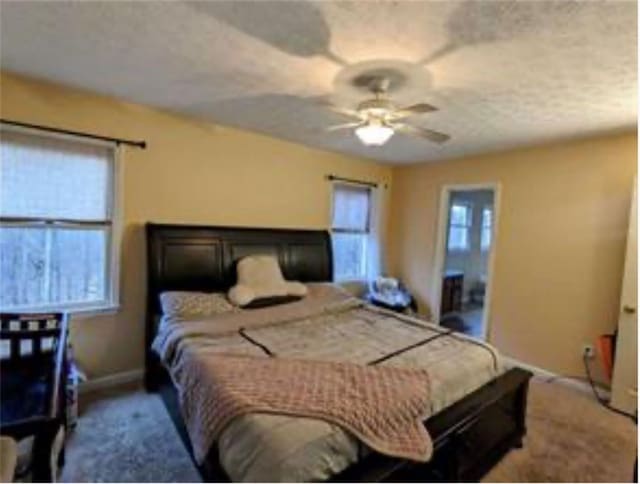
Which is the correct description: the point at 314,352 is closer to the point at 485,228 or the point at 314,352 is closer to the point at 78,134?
the point at 78,134

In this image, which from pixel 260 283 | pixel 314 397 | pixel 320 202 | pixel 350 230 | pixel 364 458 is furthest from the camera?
pixel 350 230

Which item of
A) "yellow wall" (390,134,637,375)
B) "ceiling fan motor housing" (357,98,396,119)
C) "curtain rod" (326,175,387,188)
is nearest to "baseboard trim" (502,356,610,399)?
"yellow wall" (390,134,637,375)

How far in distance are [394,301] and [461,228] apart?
2925mm

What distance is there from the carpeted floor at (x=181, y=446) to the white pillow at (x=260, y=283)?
103cm

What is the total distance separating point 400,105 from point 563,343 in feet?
9.12

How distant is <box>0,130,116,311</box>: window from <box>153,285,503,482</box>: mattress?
834 mm

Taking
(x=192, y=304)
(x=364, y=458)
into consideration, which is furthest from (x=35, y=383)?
(x=364, y=458)

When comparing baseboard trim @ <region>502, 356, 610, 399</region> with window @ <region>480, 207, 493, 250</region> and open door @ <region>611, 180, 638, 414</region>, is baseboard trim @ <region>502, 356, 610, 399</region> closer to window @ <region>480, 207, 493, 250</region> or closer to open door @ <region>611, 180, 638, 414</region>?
open door @ <region>611, 180, 638, 414</region>

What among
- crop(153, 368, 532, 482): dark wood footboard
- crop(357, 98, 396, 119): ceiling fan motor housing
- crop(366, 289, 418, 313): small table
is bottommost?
crop(153, 368, 532, 482): dark wood footboard

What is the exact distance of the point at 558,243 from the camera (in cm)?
363

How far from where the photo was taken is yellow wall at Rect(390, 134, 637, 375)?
3.29 m

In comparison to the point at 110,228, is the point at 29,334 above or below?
below

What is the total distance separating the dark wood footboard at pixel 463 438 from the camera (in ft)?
5.30

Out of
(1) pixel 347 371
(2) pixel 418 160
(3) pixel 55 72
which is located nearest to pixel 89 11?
(3) pixel 55 72
